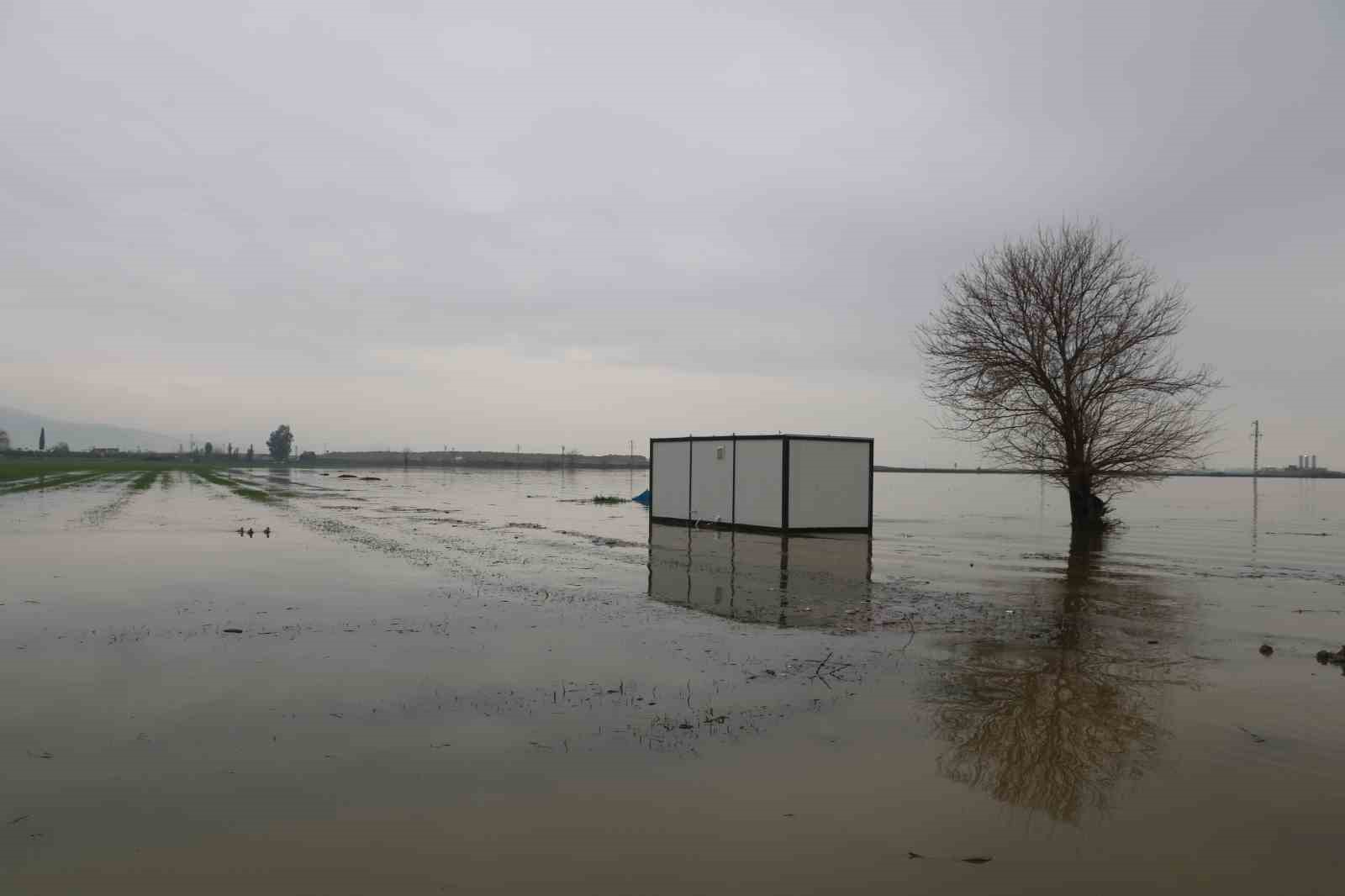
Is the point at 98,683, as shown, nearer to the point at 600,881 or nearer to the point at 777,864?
the point at 600,881

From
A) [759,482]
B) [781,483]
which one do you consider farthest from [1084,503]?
[759,482]

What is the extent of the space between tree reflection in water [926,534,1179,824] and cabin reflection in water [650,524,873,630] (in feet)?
10.1

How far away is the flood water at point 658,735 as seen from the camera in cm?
567

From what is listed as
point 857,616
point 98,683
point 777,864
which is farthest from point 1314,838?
point 98,683

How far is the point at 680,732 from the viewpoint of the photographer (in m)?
8.23

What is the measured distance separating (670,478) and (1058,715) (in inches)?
1107

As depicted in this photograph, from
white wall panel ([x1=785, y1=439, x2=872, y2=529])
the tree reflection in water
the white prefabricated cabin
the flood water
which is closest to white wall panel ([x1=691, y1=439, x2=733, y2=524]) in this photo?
the white prefabricated cabin

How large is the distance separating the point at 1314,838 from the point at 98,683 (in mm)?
11057

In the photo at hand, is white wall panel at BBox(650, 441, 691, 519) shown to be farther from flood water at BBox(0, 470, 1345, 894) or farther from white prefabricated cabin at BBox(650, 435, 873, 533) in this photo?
flood water at BBox(0, 470, 1345, 894)

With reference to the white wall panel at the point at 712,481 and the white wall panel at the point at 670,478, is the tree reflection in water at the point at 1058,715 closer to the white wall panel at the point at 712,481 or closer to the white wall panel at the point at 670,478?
the white wall panel at the point at 712,481

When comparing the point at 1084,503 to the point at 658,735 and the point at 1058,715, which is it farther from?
the point at 658,735

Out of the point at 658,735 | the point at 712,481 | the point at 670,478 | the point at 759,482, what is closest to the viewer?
the point at 658,735

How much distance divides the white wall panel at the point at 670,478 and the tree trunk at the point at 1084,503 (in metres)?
14.5

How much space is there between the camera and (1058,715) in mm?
8766
